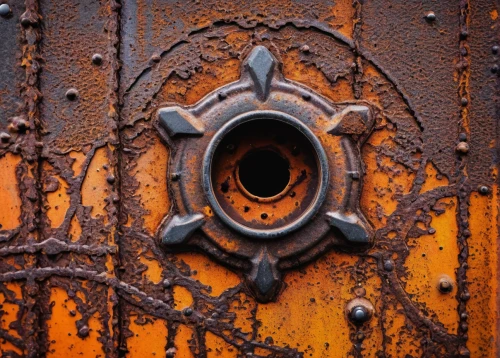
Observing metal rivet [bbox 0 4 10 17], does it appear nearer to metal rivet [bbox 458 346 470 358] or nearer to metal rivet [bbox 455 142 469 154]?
metal rivet [bbox 455 142 469 154]

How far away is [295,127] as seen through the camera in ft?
3.31

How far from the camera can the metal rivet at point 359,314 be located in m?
1.01

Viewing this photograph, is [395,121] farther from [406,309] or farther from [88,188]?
[88,188]

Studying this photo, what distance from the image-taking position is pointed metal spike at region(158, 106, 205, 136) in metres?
1.01

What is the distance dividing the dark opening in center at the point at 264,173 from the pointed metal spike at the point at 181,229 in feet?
0.46

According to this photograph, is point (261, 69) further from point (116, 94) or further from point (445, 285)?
point (445, 285)

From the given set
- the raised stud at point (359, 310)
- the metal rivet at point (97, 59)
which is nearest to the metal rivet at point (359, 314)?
the raised stud at point (359, 310)

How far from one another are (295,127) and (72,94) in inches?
17.6

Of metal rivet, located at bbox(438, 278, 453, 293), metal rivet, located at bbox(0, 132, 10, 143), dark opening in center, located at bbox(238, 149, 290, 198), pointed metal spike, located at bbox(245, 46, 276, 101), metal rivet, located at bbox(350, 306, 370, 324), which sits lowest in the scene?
metal rivet, located at bbox(350, 306, 370, 324)

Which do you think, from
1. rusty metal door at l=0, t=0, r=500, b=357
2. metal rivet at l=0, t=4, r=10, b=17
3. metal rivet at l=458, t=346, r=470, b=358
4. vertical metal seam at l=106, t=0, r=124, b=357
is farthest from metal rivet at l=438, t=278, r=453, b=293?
metal rivet at l=0, t=4, r=10, b=17

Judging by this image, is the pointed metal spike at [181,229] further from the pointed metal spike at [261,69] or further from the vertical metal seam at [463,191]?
the vertical metal seam at [463,191]


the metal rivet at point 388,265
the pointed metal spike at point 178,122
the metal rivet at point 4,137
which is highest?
the pointed metal spike at point 178,122

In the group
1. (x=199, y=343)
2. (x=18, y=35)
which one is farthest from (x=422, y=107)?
(x=18, y=35)

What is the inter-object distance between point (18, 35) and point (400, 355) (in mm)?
988
